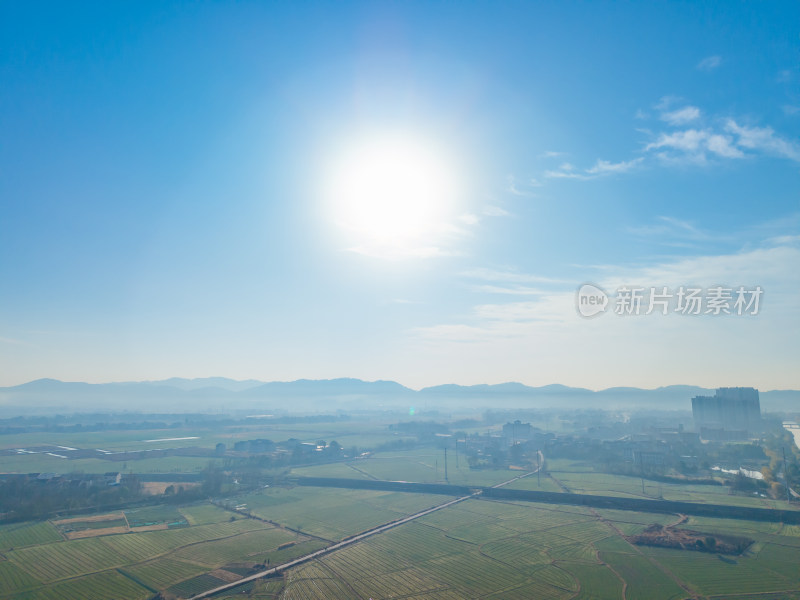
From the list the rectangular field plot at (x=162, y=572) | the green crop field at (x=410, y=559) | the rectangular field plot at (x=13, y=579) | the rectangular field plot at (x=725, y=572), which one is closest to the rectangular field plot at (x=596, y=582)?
the green crop field at (x=410, y=559)

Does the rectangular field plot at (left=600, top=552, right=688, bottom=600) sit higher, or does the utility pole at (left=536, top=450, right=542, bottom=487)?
the rectangular field plot at (left=600, top=552, right=688, bottom=600)

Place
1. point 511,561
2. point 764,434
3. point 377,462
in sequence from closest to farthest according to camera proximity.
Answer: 1. point 511,561
2. point 377,462
3. point 764,434

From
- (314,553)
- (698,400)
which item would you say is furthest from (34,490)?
(698,400)

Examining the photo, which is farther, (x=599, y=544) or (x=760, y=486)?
(x=760, y=486)

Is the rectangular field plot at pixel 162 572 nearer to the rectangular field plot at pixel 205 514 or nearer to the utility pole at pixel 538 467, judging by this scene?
the rectangular field plot at pixel 205 514

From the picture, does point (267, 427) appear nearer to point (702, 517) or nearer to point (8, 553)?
point (8, 553)

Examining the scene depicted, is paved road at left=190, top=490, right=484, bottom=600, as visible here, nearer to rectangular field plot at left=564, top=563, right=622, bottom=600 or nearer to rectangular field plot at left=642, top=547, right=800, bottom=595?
rectangular field plot at left=564, top=563, right=622, bottom=600

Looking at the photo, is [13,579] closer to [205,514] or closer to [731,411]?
[205,514]

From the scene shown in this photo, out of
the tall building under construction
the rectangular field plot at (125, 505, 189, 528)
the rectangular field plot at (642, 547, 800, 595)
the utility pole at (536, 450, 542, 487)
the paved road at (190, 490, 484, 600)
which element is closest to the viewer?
the rectangular field plot at (642, 547, 800, 595)

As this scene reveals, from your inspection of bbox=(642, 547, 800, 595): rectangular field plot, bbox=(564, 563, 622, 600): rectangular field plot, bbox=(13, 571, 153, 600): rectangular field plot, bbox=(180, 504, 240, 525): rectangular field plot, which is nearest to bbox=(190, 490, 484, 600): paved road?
bbox=(13, 571, 153, 600): rectangular field plot
